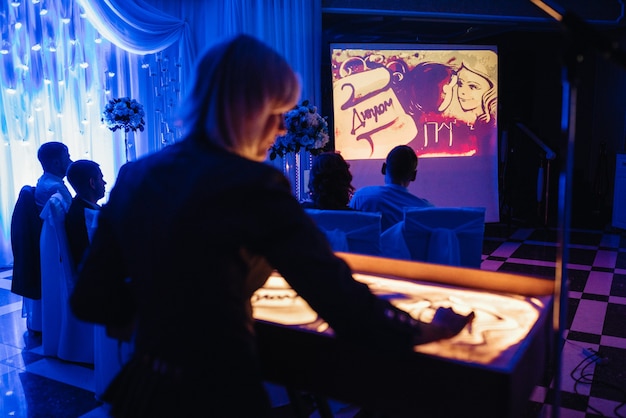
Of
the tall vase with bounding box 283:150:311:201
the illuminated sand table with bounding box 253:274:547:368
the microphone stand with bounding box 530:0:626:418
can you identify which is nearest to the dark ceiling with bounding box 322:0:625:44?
the tall vase with bounding box 283:150:311:201

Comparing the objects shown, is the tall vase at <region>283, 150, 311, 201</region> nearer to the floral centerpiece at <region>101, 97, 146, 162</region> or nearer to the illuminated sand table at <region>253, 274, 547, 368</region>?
the floral centerpiece at <region>101, 97, 146, 162</region>

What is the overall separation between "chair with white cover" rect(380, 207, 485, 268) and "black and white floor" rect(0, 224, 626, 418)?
698 mm

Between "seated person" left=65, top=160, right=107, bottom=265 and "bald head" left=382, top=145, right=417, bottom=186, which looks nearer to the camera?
"seated person" left=65, top=160, right=107, bottom=265

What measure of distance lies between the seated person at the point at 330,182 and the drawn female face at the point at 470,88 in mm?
3381

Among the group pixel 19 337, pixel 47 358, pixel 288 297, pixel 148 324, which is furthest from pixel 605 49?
pixel 19 337

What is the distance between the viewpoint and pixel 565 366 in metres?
2.74

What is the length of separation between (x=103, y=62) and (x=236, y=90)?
4526 millimetres

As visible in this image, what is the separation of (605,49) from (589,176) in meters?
6.77

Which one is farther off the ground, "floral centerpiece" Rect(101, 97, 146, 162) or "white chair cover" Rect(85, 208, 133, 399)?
"floral centerpiece" Rect(101, 97, 146, 162)

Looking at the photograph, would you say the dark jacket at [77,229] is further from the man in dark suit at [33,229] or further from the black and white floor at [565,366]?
the black and white floor at [565,366]

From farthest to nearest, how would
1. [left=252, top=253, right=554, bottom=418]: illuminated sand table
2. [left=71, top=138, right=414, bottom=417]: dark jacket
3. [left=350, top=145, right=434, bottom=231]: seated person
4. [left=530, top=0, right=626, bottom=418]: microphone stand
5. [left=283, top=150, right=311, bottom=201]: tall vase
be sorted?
[left=283, top=150, right=311, bottom=201]: tall vase, [left=350, top=145, right=434, bottom=231]: seated person, [left=530, top=0, right=626, bottom=418]: microphone stand, [left=252, top=253, right=554, bottom=418]: illuminated sand table, [left=71, top=138, right=414, bottom=417]: dark jacket

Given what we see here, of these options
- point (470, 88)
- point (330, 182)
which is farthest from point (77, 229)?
point (470, 88)

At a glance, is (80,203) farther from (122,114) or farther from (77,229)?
(122,114)

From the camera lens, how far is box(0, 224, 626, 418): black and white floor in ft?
7.78
